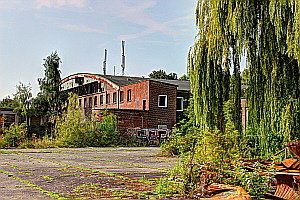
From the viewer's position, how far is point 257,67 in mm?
10156

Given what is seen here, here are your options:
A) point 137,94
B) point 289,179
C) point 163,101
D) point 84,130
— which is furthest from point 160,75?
point 289,179

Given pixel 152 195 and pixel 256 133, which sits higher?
pixel 256 133

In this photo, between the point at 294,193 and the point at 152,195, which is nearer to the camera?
the point at 294,193

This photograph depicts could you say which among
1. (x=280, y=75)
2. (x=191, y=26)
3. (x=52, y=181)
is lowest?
(x=52, y=181)

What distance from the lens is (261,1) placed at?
32.5 ft

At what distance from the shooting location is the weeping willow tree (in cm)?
962

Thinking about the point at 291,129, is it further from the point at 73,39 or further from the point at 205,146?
the point at 73,39

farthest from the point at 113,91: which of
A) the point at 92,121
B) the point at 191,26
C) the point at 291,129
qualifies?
the point at 291,129

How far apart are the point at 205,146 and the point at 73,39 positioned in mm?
9874

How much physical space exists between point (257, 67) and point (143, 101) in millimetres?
24731

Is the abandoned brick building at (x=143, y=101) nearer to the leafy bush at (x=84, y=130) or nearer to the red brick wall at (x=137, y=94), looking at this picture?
the red brick wall at (x=137, y=94)

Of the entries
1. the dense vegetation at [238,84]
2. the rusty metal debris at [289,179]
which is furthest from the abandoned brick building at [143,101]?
the rusty metal debris at [289,179]

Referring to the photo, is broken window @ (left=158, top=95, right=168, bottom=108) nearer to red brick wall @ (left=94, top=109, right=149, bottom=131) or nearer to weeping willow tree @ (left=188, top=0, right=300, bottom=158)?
red brick wall @ (left=94, top=109, right=149, bottom=131)

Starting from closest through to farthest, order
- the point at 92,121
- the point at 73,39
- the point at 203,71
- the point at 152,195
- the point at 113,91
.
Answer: the point at 152,195
the point at 203,71
the point at 73,39
the point at 92,121
the point at 113,91
